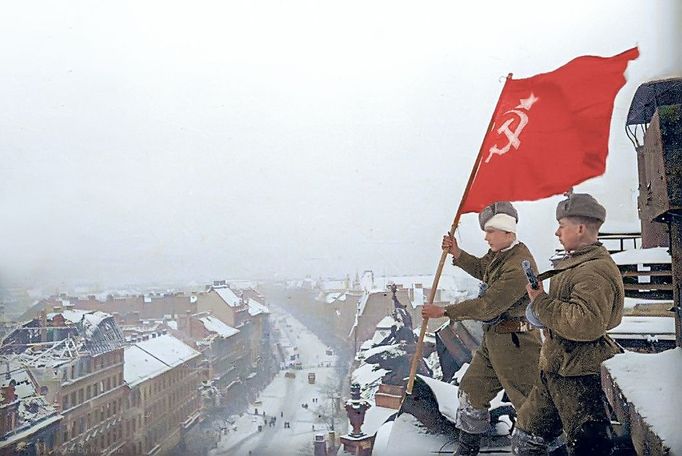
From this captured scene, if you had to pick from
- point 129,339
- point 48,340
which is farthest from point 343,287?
point 48,340

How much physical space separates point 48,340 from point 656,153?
72.7 inches

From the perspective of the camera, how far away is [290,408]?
1857mm

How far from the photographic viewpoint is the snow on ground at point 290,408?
183 cm

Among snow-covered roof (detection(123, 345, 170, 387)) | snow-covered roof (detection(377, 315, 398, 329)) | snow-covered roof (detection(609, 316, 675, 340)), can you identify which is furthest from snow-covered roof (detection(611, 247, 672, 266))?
snow-covered roof (detection(123, 345, 170, 387))

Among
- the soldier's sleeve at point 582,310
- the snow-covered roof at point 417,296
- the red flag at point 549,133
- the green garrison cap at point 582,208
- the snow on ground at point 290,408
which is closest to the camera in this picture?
the soldier's sleeve at point 582,310

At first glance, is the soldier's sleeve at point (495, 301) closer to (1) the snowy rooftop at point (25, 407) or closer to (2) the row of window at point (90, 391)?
(2) the row of window at point (90, 391)

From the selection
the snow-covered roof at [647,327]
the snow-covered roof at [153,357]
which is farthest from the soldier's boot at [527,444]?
the snow-covered roof at [153,357]

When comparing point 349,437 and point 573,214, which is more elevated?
point 573,214

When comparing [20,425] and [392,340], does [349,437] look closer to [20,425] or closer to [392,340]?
[392,340]

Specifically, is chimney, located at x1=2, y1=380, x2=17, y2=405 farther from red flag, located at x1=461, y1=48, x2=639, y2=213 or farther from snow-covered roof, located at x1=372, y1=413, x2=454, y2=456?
red flag, located at x1=461, y1=48, x2=639, y2=213

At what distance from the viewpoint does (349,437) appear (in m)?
1.78

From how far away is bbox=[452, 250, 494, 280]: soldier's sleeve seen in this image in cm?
150

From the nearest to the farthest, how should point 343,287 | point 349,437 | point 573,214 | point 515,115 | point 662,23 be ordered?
point 573,214 → point 515,115 → point 662,23 → point 349,437 → point 343,287

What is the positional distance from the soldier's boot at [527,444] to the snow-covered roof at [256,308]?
0.88 m
